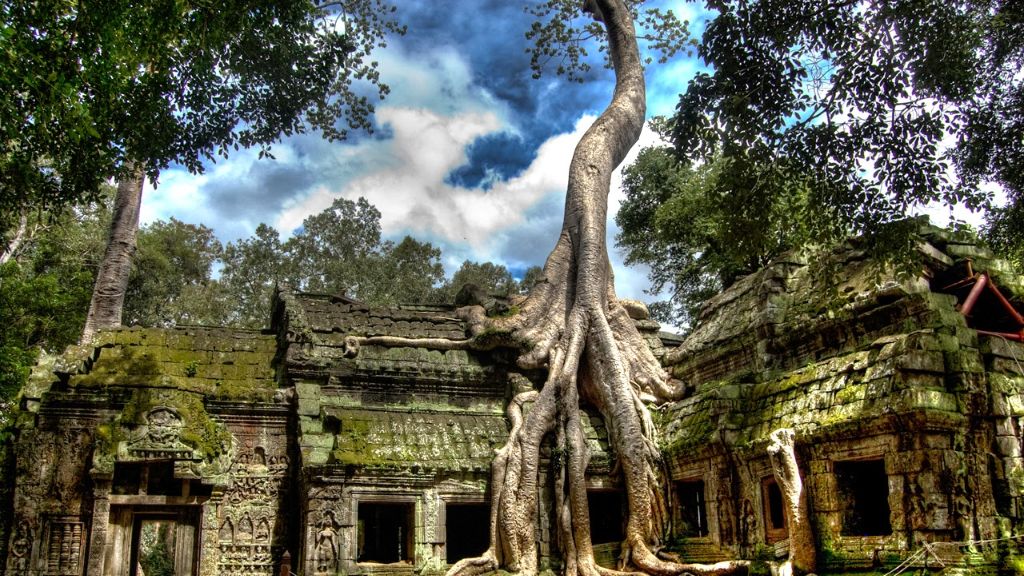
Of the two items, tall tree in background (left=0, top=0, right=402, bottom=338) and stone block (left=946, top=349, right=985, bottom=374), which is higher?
tall tree in background (left=0, top=0, right=402, bottom=338)

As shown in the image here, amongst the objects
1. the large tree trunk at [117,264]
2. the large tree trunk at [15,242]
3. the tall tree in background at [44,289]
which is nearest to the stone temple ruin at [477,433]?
the large tree trunk at [117,264]

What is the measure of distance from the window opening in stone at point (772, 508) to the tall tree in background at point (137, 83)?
8.04m

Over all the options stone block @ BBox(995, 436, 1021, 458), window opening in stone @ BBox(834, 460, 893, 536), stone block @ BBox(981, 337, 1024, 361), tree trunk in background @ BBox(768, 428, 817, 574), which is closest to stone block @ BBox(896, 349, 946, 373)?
stone block @ BBox(981, 337, 1024, 361)

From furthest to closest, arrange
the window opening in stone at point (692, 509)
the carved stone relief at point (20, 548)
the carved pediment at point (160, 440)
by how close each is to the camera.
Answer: the window opening in stone at point (692, 509), the carved pediment at point (160, 440), the carved stone relief at point (20, 548)

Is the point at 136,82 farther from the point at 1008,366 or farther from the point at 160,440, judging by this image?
the point at 1008,366

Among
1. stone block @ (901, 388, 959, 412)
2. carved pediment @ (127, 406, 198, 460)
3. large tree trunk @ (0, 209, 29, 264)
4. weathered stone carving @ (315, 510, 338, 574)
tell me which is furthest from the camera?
large tree trunk @ (0, 209, 29, 264)

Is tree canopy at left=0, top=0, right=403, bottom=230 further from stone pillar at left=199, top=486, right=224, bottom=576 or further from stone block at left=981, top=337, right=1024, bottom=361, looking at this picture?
stone block at left=981, top=337, right=1024, bottom=361

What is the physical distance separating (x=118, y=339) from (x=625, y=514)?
7.65 m

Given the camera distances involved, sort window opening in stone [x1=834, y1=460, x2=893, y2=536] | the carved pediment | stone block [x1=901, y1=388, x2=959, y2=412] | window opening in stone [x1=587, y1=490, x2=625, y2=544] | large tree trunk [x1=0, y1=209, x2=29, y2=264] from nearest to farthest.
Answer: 1. stone block [x1=901, y1=388, x2=959, y2=412]
2. window opening in stone [x1=834, y1=460, x2=893, y2=536]
3. the carved pediment
4. window opening in stone [x1=587, y1=490, x2=625, y2=544]
5. large tree trunk [x1=0, y1=209, x2=29, y2=264]

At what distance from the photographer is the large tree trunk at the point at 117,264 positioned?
53.7ft

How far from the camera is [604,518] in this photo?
40.8 feet

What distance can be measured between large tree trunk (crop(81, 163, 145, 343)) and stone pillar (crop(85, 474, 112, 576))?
6.76 meters

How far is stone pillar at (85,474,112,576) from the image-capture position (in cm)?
984

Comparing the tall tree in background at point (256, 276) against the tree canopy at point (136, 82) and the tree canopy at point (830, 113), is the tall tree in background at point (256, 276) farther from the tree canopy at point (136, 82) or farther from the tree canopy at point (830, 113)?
the tree canopy at point (830, 113)
